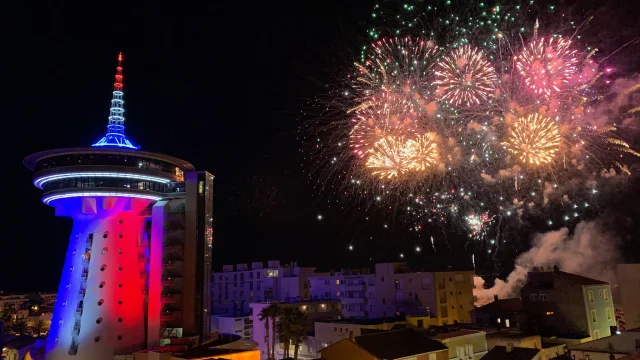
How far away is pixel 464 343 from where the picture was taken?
37.6 meters

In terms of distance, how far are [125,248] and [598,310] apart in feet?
167

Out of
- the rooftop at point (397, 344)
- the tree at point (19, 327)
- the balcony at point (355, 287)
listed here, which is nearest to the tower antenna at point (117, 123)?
the rooftop at point (397, 344)

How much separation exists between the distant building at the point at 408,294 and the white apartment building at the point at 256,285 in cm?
1130

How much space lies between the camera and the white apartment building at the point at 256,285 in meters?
83.1

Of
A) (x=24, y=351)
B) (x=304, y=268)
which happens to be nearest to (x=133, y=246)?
(x=24, y=351)

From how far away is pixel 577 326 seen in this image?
145 ft

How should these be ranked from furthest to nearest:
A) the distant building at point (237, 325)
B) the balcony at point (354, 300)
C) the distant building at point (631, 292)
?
the balcony at point (354, 300), the distant building at point (237, 325), the distant building at point (631, 292)

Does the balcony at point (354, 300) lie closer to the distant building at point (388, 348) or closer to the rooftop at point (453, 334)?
the rooftop at point (453, 334)

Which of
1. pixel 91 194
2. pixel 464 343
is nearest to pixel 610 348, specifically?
pixel 464 343

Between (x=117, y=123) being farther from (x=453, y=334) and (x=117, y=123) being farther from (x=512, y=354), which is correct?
(x=512, y=354)

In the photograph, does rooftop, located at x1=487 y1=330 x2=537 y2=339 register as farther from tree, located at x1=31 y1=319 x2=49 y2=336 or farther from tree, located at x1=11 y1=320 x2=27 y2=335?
tree, located at x1=31 y1=319 x2=49 y2=336

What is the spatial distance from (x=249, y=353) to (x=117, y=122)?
34601 millimetres

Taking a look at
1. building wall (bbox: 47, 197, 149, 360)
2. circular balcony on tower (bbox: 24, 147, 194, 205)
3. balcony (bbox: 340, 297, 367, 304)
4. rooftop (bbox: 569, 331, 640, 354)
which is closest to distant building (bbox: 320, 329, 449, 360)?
rooftop (bbox: 569, 331, 640, 354)

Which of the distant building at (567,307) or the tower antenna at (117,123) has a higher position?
the tower antenna at (117,123)
